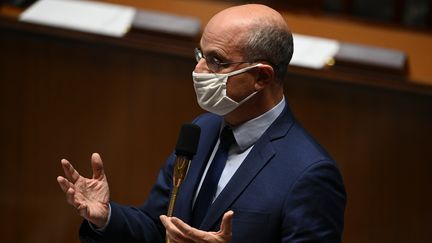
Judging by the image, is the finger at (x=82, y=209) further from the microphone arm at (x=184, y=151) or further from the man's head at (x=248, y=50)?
the man's head at (x=248, y=50)

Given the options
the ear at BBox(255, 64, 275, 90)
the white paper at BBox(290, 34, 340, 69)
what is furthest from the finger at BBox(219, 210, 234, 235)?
the white paper at BBox(290, 34, 340, 69)

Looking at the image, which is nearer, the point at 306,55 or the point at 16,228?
the point at 306,55

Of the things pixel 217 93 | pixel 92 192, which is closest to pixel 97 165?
pixel 92 192

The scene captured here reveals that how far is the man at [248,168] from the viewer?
102cm

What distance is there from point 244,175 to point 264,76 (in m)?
0.12

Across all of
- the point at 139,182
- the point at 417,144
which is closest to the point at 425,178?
the point at 417,144

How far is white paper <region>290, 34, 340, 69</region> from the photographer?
1.84 metres

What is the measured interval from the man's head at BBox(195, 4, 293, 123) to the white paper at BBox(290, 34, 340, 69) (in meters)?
0.75

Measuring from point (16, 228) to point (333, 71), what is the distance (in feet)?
2.63

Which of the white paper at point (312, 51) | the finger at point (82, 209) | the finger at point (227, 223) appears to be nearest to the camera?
the finger at point (227, 223)

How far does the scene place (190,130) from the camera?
103cm

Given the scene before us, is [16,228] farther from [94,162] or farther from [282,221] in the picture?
[282,221]

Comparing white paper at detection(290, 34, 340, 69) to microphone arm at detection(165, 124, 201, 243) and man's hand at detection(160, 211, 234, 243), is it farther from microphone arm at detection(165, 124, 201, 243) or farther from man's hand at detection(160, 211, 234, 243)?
man's hand at detection(160, 211, 234, 243)

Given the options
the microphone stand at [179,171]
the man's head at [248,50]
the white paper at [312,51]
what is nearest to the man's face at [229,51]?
the man's head at [248,50]
